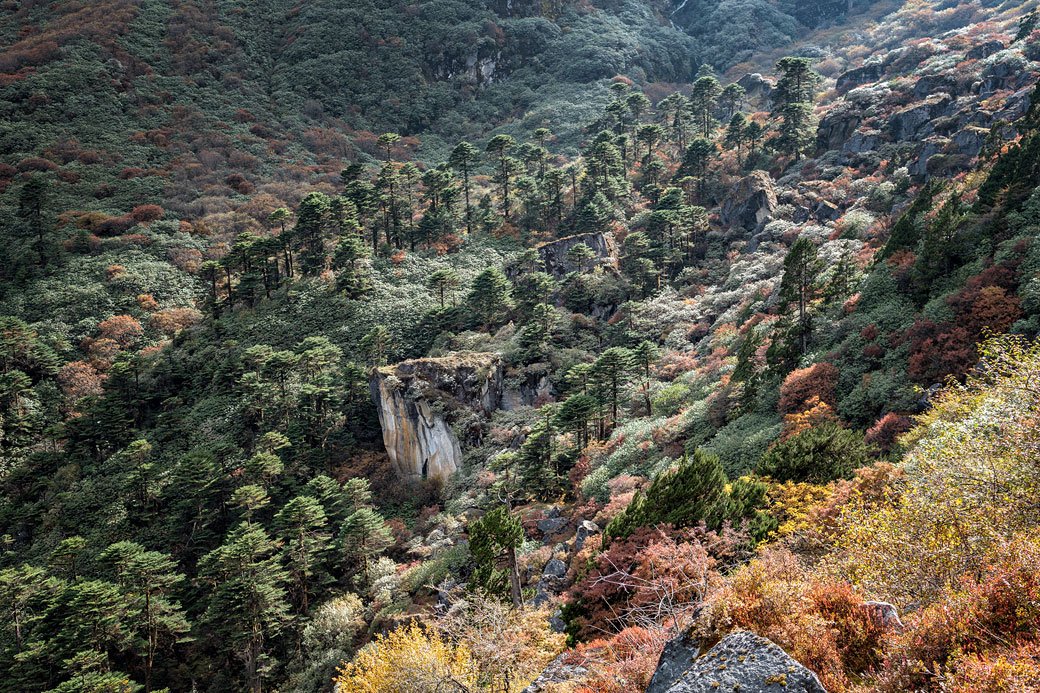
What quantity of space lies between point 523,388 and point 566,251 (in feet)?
70.3

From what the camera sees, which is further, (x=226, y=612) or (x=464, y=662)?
(x=226, y=612)

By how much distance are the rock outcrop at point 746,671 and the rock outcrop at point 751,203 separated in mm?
58738

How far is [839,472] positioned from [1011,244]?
1413 cm

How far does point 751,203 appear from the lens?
192 feet

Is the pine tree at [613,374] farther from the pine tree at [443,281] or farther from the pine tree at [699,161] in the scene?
the pine tree at [699,161]

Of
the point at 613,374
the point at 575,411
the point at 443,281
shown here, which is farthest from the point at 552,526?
the point at 443,281

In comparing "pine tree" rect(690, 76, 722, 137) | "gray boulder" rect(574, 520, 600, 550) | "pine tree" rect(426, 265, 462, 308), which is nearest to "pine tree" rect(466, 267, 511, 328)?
"pine tree" rect(426, 265, 462, 308)

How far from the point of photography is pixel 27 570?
104ft

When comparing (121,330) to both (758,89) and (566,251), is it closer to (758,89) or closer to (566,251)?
(566,251)

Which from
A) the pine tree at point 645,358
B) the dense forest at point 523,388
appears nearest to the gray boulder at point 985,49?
the dense forest at point 523,388

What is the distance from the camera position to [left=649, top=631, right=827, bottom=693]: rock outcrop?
212 inches

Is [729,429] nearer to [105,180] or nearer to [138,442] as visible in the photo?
[138,442]

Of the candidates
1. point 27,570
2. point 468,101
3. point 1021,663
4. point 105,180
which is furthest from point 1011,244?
point 468,101

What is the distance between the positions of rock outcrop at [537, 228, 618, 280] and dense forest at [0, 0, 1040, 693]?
0.58 m
